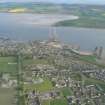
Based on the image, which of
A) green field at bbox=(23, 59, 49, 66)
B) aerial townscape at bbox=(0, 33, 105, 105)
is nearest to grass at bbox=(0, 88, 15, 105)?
aerial townscape at bbox=(0, 33, 105, 105)

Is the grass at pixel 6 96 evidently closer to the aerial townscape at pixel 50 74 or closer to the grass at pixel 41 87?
the aerial townscape at pixel 50 74

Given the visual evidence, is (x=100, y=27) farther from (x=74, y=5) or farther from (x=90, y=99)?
(x=90, y=99)

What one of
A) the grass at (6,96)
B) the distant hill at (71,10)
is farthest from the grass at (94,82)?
the distant hill at (71,10)

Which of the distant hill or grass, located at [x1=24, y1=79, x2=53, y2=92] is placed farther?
the distant hill

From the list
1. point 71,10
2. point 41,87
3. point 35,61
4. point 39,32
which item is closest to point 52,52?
point 35,61

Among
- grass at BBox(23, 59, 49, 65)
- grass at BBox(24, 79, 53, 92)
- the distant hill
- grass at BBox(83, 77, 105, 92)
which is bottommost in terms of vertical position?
grass at BBox(83, 77, 105, 92)

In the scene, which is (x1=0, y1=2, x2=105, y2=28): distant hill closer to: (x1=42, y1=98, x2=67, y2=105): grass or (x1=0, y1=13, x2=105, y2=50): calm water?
(x1=0, y1=13, x2=105, y2=50): calm water

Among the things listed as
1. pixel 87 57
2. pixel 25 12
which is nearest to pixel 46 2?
pixel 25 12
